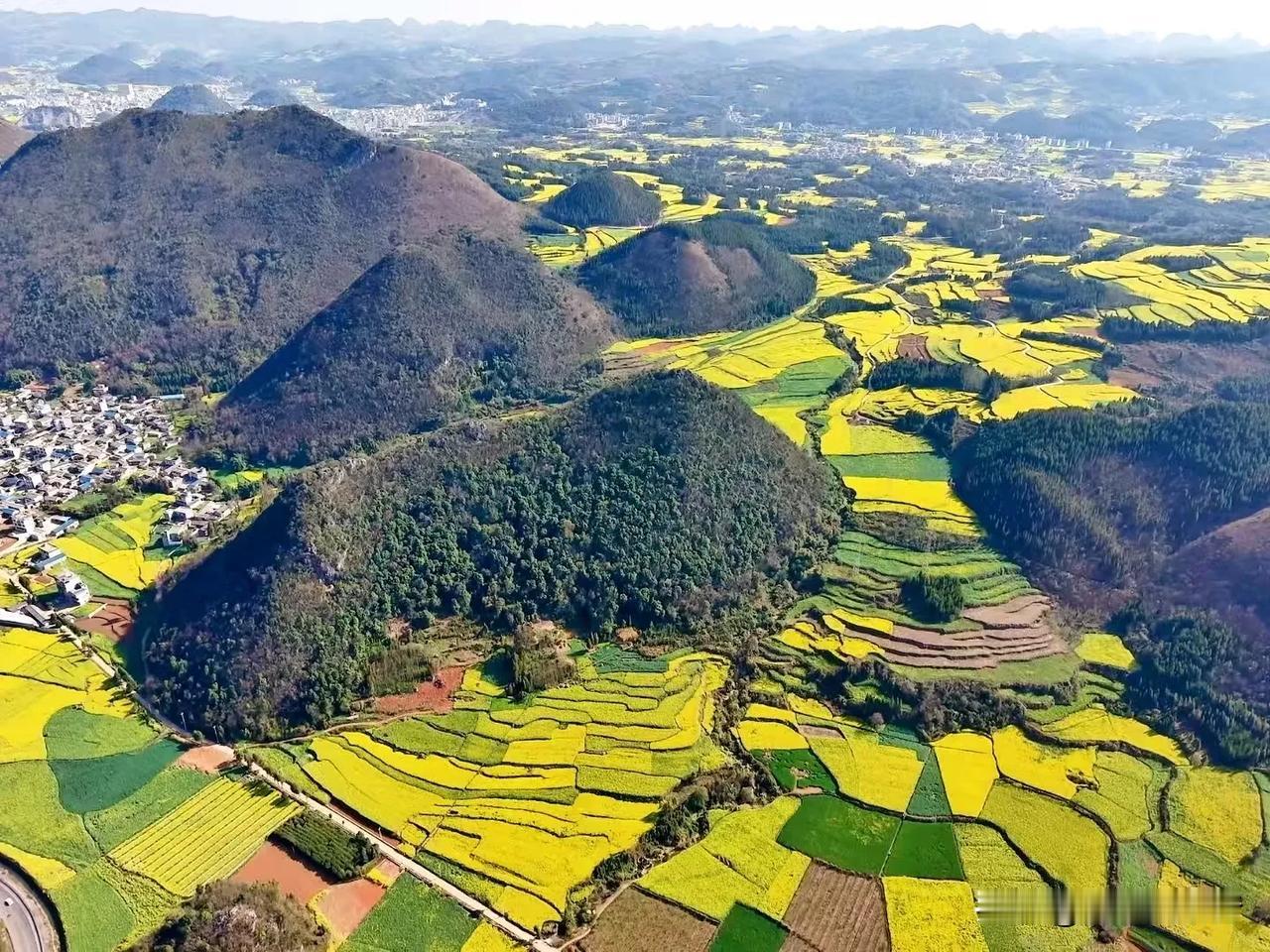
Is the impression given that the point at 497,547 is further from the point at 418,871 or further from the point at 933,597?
the point at 933,597

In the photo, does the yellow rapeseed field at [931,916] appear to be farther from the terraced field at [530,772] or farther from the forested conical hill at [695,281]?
the forested conical hill at [695,281]

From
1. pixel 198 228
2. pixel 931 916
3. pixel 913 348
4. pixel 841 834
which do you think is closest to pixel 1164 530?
pixel 841 834

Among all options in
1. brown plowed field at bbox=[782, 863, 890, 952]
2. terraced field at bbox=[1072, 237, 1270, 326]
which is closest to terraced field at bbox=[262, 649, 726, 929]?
brown plowed field at bbox=[782, 863, 890, 952]

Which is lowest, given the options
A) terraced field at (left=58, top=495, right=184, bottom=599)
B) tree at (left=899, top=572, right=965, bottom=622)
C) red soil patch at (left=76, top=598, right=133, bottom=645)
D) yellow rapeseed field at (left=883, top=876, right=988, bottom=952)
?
yellow rapeseed field at (left=883, top=876, right=988, bottom=952)

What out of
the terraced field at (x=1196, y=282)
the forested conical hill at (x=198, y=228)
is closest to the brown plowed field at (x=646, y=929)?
the forested conical hill at (x=198, y=228)

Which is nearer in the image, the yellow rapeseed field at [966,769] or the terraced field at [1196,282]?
the yellow rapeseed field at [966,769]

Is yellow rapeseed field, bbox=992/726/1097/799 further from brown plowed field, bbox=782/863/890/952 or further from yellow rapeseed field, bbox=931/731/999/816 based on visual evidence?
brown plowed field, bbox=782/863/890/952

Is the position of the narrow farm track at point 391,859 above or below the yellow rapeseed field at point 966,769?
below

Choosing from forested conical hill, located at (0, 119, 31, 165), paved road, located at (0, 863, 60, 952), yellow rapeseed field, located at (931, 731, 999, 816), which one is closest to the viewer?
paved road, located at (0, 863, 60, 952)
